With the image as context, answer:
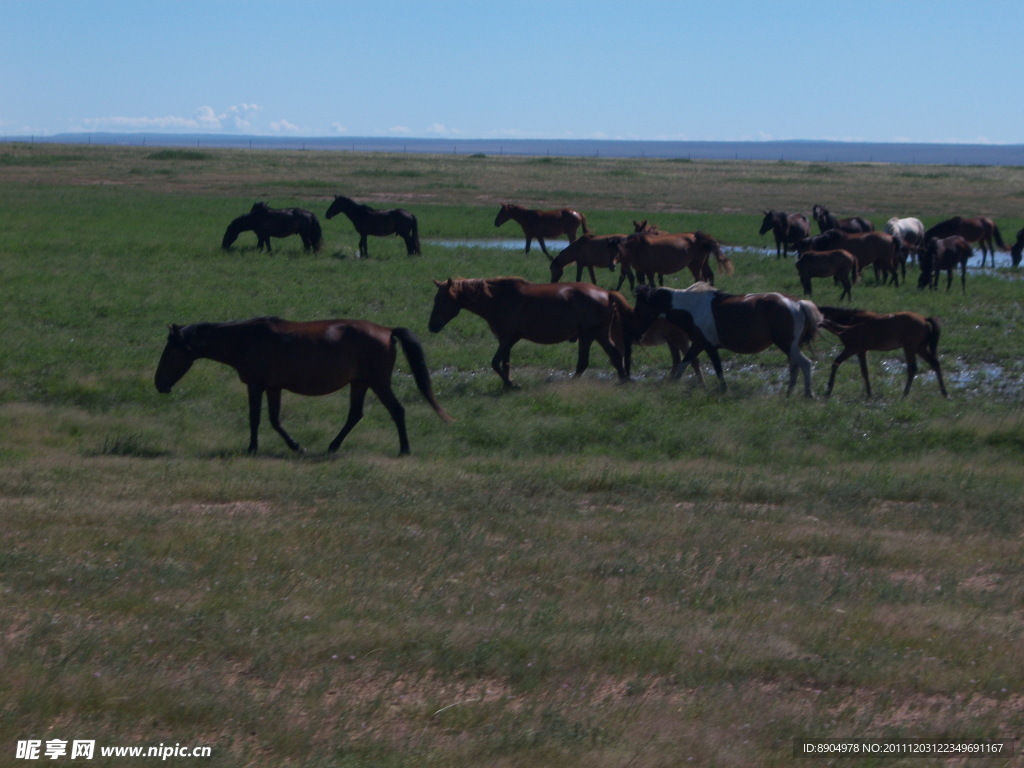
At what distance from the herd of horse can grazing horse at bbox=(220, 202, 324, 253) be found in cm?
796

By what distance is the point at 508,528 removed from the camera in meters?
8.05

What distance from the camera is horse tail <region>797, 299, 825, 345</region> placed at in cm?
1359

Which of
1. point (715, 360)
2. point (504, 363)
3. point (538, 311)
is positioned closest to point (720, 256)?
point (715, 360)

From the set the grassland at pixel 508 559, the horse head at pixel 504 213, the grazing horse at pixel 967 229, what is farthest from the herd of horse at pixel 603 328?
the horse head at pixel 504 213

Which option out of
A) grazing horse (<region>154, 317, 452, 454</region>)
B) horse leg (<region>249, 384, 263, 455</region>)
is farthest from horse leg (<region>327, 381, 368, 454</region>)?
horse leg (<region>249, 384, 263, 455</region>)

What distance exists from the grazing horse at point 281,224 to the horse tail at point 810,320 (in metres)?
15.5

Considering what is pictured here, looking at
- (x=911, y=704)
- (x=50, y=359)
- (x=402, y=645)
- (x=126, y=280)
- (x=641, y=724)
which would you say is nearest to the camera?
(x=641, y=724)

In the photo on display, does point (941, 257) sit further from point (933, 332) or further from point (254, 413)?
point (254, 413)

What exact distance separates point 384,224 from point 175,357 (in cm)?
1650

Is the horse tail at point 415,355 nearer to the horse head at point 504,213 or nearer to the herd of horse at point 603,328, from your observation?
the herd of horse at point 603,328

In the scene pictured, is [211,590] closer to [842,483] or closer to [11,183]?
[842,483]

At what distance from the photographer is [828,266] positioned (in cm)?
2064

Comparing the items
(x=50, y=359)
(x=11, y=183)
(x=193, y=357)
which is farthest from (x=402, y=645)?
(x=11, y=183)

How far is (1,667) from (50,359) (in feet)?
33.4
